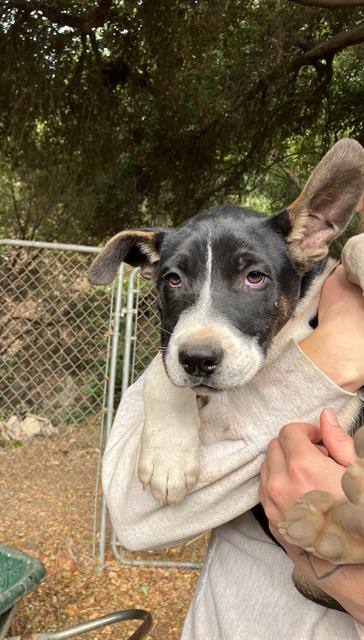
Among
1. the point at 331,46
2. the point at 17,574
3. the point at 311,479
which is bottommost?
the point at 17,574

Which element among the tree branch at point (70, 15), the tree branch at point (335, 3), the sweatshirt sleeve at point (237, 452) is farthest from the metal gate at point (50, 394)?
the sweatshirt sleeve at point (237, 452)

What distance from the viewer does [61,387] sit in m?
7.35

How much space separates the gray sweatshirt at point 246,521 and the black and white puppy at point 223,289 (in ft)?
0.25

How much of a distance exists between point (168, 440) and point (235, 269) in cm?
57

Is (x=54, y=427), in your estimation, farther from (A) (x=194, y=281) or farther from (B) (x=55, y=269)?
(A) (x=194, y=281)

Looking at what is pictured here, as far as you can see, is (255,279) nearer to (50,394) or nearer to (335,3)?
(335,3)

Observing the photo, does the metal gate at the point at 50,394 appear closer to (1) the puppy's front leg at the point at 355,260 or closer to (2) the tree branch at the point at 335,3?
(2) the tree branch at the point at 335,3

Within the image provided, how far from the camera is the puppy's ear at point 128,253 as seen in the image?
2076 millimetres

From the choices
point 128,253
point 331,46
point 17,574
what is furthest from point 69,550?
point 331,46

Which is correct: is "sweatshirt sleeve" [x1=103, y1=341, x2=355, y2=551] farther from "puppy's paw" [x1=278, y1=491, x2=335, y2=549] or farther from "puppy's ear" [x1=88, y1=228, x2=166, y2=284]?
"puppy's ear" [x1=88, y1=228, x2=166, y2=284]

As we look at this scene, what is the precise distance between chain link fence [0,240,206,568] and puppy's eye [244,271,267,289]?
9.27 feet

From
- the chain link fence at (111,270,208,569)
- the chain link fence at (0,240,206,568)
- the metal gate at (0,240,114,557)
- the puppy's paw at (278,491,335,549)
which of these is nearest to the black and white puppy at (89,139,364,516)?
the puppy's paw at (278,491,335,549)

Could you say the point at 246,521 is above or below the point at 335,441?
below

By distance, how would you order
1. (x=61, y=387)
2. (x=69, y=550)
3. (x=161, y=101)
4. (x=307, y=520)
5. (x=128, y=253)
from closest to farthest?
1. (x=307, y=520)
2. (x=128, y=253)
3. (x=69, y=550)
4. (x=161, y=101)
5. (x=61, y=387)
